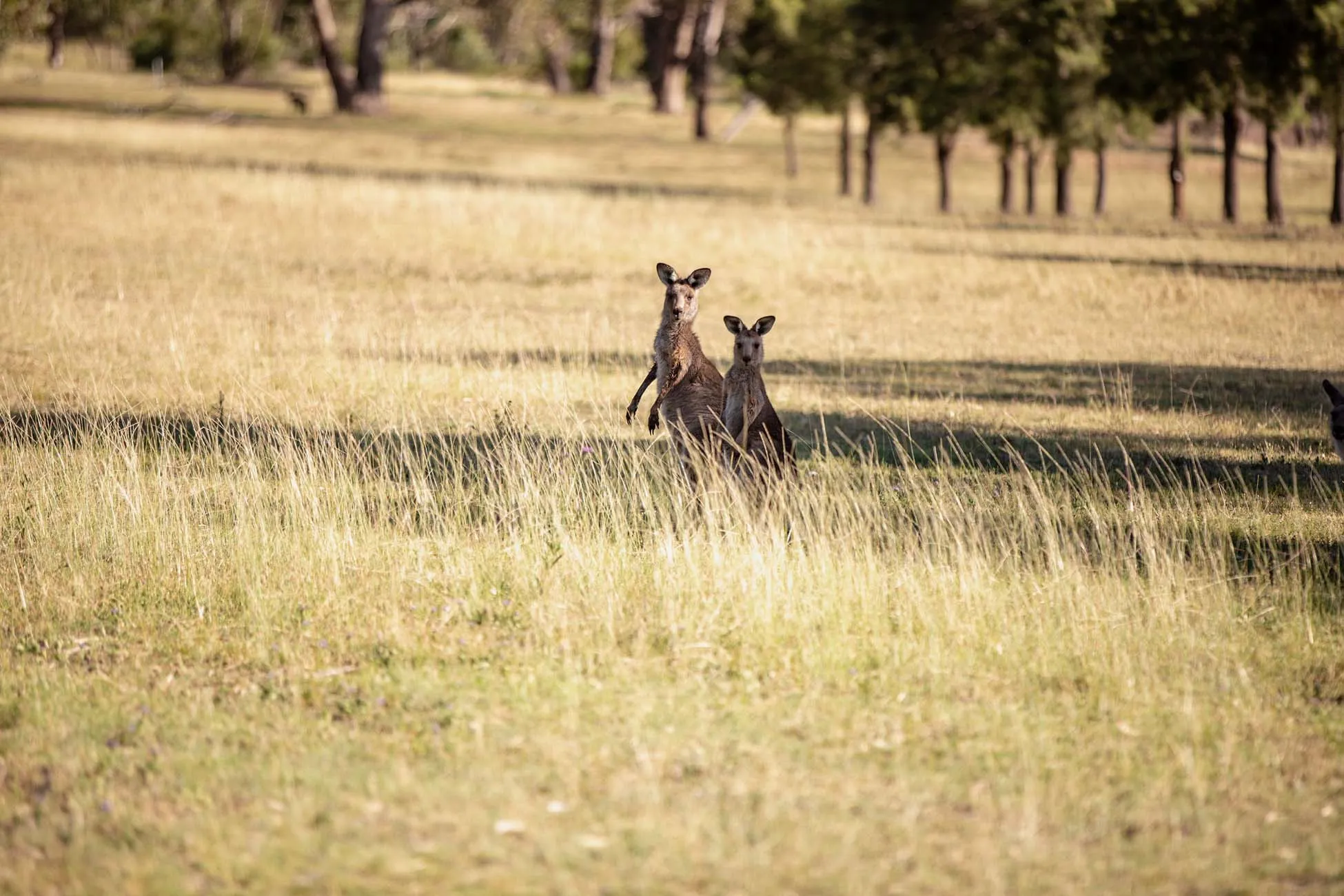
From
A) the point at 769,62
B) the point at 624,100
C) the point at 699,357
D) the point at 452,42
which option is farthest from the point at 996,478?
the point at 452,42

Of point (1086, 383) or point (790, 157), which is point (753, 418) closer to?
point (1086, 383)

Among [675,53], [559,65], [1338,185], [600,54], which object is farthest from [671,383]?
[559,65]

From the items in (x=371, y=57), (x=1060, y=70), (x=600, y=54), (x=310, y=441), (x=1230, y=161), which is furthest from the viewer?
(x=600, y=54)

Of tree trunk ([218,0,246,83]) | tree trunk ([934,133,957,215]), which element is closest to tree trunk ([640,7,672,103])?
tree trunk ([218,0,246,83])

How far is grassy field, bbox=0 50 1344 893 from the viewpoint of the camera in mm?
4969

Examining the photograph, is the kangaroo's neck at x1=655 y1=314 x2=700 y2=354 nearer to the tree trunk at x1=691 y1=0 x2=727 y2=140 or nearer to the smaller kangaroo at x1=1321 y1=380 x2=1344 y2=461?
the smaller kangaroo at x1=1321 y1=380 x2=1344 y2=461

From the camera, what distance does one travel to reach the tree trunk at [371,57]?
2459 inches

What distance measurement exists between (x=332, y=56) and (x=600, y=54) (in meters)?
27.5

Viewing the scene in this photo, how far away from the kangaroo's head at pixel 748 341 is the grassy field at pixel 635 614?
2.87 ft

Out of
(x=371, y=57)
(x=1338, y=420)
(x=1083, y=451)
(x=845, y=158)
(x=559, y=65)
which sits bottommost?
(x=1083, y=451)

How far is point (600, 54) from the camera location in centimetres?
8788

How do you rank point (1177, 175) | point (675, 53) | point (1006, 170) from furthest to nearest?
point (675, 53) < point (1006, 170) < point (1177, 175)

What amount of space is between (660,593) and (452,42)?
107 m

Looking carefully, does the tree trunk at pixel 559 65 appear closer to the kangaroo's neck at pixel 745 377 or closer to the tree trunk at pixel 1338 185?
the tree trunk at pixel 1338 185
